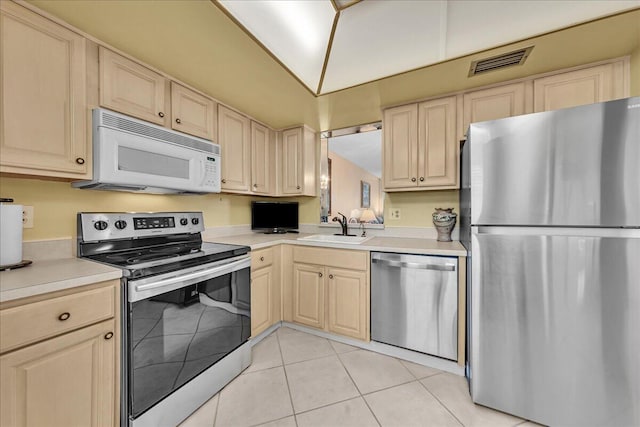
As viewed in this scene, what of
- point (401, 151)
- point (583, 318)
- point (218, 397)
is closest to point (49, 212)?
point (218, 397)

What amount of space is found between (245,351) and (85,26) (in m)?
2.18

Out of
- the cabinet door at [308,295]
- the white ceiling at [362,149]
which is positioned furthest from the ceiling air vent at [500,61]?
the cabinet door at [308,295]

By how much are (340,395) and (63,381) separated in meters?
1.39

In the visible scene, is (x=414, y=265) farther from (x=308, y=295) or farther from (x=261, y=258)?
(x=261, y=258)

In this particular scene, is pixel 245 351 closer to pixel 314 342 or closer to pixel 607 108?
pixel 314 342

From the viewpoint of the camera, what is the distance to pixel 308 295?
2275 millimetres

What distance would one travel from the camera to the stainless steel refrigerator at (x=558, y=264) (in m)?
1.15

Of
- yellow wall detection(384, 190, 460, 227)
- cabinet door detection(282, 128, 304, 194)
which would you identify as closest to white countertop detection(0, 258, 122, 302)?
cabinet door detection(282, 128, 304, 194)

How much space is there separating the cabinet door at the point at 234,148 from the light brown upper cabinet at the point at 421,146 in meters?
1.37

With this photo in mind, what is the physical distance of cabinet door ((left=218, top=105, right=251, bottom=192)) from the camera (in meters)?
2.17

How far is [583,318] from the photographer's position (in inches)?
47.6

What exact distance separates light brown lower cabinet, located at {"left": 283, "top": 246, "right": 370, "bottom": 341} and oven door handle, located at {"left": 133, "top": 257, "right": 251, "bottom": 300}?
71 centimetres

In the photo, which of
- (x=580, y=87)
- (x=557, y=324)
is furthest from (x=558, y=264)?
(x=580, y=87)

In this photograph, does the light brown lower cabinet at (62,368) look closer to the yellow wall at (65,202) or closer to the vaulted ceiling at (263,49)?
the yellow wall at (65,202)
